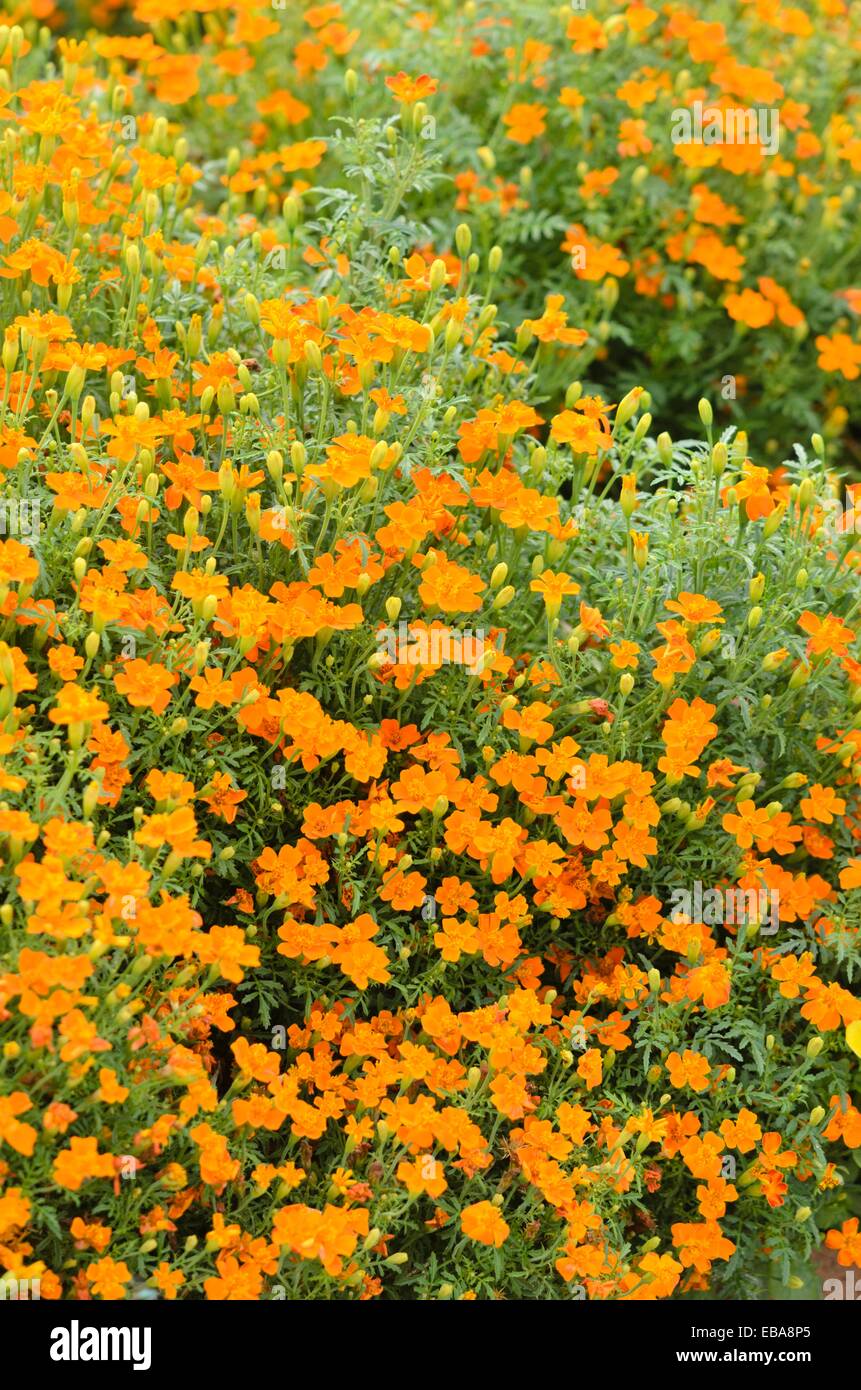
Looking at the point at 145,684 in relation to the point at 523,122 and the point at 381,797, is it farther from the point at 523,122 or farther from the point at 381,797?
the point at 523,122

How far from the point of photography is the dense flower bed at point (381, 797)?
253 centimetres

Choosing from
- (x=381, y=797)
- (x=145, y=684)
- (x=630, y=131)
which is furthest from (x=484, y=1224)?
(x=630, y=131)

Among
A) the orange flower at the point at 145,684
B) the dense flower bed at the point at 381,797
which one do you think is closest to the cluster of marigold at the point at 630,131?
the dense flower bed at the point at 381,797

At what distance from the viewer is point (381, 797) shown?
9.59 feet

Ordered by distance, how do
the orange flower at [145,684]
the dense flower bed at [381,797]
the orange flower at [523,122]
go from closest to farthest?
the dense flower bed at [381,797]
the orange flower at [145,684]
the orange flower at [523,122]

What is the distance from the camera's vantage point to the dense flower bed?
253 centimetres

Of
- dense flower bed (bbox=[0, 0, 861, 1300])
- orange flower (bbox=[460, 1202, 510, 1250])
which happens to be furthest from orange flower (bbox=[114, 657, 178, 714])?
orange flower (bbox=[460, 1202, 510, 1250])

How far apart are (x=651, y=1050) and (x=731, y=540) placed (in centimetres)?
112

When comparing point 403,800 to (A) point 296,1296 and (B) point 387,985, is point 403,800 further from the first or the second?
(A) point 296,1296

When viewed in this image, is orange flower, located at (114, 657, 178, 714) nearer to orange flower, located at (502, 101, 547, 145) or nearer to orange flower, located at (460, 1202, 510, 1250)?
orange flower, located at (460, 1202, 510, 1250)

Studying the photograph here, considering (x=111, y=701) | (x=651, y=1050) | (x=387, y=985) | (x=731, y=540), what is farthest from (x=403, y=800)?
(x=731, y=540)

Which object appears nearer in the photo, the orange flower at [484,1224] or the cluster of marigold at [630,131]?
the orange flower at [484,1224]

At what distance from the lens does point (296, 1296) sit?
2602mm

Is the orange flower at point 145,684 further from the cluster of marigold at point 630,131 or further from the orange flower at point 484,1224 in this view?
the cluster of marigold at point 630,131
